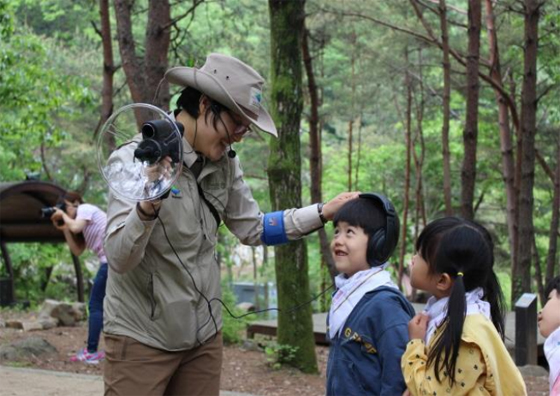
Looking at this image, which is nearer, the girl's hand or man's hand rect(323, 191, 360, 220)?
the girl's hand

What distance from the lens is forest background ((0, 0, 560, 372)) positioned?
820 centimetres

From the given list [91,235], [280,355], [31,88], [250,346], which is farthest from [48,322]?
[280,355]

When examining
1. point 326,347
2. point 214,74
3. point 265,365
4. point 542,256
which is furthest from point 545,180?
point 214,74

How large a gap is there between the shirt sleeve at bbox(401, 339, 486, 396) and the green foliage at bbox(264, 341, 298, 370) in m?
5.32

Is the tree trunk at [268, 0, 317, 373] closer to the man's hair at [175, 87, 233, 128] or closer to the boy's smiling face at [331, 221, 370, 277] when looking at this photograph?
the man's hair at [175, 87, 233, 128]

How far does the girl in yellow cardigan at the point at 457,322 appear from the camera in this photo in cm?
280

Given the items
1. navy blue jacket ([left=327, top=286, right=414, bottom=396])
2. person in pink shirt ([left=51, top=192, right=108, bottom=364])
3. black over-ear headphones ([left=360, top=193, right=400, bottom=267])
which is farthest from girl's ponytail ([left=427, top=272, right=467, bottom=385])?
person in pink shirt ([left=51, top=192, right=108, bottom=364])

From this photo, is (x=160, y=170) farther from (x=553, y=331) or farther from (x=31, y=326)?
(x=31, y=326)

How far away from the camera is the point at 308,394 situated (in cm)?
736

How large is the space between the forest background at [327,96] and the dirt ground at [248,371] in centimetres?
28

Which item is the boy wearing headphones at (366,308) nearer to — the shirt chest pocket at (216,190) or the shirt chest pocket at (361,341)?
the shirt chest pocket at (361,341)

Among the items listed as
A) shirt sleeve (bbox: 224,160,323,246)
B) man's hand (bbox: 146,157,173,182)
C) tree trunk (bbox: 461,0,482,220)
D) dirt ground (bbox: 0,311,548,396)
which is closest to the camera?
man's hand (bbox: 146,157,173,182)

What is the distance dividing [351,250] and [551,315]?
802 millimetres

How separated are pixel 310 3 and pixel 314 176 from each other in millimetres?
3098
